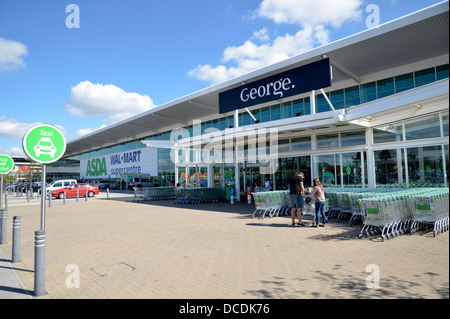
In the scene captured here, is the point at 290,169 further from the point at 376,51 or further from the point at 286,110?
the point at 376,51

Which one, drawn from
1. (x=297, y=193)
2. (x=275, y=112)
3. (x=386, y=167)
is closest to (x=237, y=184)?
(x=275, y=112)

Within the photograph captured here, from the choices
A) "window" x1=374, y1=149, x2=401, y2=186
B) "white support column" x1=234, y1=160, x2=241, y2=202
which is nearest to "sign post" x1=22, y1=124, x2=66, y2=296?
"window" x1=374, y1=149, x2=401, y2=186

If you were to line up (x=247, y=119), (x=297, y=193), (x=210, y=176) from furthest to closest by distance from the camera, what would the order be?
(x=210, y=176)
(x=247, y=119)
(x=297, y=193)

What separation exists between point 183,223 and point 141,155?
113ft

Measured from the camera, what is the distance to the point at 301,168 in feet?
56.6

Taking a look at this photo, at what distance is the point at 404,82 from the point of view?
1500cm

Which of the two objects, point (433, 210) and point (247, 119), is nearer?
point (433, 210)

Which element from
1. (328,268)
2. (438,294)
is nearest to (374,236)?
(328,268)

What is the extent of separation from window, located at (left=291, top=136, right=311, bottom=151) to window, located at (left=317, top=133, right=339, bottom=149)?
2.28 ft

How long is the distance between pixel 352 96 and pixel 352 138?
11.5 ft

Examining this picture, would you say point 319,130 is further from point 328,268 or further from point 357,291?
point 357,291

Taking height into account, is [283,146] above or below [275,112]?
below

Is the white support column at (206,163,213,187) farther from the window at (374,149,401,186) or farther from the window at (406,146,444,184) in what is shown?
the window at (406,146,444,184)

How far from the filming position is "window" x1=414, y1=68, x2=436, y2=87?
14.0 meters
